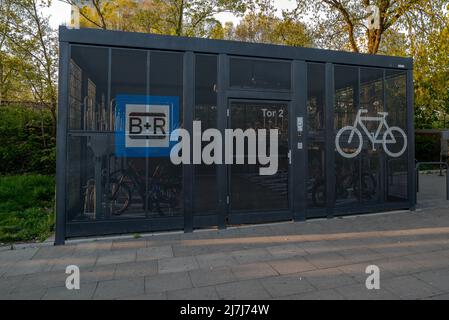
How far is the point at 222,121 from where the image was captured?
591cm

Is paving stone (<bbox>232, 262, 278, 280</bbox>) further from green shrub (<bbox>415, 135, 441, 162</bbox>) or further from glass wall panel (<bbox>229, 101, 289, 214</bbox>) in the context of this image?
green shrub (<bbox>415, 135, 441, 162</bbox>)

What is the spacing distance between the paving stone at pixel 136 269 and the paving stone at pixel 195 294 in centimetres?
66

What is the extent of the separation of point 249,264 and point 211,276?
2.02 ft

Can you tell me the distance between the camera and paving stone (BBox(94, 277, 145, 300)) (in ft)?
10.9

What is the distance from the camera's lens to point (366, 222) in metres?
6.29

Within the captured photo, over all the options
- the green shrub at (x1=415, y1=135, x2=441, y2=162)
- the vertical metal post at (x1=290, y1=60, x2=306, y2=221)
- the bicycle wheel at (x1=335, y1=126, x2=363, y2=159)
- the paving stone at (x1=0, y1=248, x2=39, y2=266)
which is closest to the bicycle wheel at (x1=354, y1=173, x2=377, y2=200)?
Answer: the bicycle wheel at (x1=335, y1=126, x2=363, y2=159)

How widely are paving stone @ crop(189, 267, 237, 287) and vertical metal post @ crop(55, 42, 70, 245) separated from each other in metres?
2.57

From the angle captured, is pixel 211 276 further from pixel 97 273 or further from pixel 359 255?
pixel 359 255

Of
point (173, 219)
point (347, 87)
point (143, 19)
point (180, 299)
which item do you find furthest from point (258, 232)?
point (143, 19)

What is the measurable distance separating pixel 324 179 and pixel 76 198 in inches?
183

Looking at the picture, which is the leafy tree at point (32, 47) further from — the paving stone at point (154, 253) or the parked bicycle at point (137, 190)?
the paving stone at point (154, 253)

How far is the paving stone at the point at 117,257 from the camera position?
4.35 m

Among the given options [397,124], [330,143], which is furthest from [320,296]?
[397,124]

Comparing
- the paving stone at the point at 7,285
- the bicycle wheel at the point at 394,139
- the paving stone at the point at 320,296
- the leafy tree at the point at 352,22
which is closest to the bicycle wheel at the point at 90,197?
the paving stone at the point at 7,285
